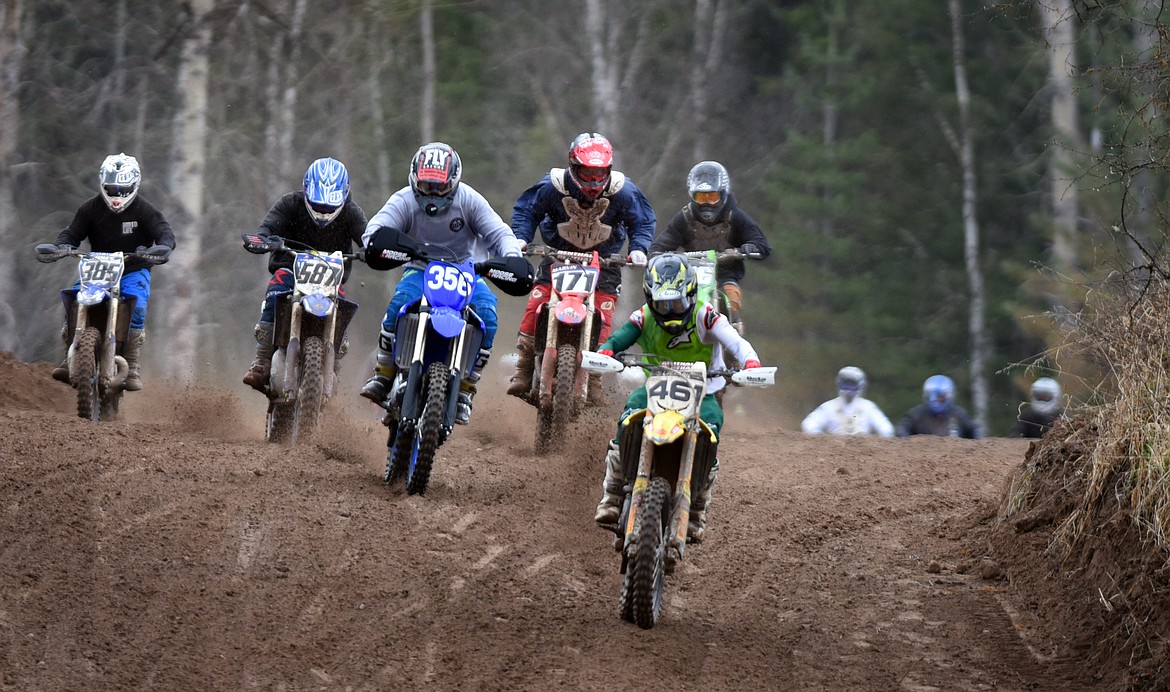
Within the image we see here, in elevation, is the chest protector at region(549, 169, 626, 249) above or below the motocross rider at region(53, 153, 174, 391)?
above

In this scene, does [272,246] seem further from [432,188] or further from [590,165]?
[590,165]

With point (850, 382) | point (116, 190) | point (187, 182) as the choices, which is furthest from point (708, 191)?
point (187, 182)

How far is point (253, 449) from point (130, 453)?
0.95 meters

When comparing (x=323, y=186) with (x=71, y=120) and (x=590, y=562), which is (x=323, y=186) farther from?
(x=71, y=120)

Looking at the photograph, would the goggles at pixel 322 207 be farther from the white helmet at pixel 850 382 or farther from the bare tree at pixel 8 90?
the bare tree at pixel 8 90

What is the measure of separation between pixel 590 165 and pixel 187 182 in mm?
10507

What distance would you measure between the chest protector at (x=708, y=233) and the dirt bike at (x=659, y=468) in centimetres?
612

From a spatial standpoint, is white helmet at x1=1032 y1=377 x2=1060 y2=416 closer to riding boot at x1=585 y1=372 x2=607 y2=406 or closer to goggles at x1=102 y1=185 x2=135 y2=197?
riding boot at x1=585 y1=372 x2=607 y2=406

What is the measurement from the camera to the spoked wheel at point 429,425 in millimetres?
9445

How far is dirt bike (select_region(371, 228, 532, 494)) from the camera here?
376 inches

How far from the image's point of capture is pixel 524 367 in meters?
12.2

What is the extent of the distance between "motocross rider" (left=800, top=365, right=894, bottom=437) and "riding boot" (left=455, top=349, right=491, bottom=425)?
659 cm

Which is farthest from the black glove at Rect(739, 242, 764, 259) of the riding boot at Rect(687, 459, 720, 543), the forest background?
the forest background

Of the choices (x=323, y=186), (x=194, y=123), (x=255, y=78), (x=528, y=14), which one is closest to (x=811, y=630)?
(x=323, y=186)
